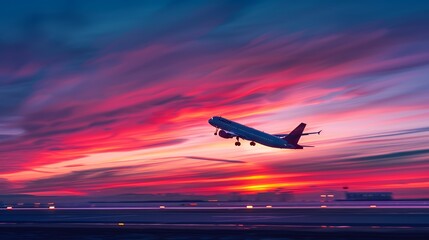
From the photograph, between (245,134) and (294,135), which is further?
(294,135)

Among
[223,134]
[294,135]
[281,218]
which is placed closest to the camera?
[281,218]

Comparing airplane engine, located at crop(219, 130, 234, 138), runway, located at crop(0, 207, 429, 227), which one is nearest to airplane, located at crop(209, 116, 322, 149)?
airplane engine, located at crop(219, 130, 234, 138)

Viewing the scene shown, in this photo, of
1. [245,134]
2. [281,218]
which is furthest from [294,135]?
[281,218]

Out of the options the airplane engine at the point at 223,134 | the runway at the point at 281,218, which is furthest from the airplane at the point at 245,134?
the runway at the point at 281,218

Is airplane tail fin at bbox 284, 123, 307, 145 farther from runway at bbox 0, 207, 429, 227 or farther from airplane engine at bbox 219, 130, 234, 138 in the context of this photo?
runway at bbox 0, 207, 429, 227

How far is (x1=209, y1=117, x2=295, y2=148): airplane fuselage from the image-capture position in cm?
15362

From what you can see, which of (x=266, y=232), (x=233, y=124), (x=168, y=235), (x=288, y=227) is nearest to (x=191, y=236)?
(x=168, y=235)

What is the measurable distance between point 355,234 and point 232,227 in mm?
18317

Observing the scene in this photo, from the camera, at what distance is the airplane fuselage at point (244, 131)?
153625 millimetres

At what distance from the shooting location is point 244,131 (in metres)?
155

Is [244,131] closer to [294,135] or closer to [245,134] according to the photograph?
[245,134]

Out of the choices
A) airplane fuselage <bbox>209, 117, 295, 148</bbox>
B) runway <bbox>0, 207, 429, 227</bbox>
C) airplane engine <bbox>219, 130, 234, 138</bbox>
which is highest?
airplane fuselage <bbox>209, 117, 295, 148</bbox>

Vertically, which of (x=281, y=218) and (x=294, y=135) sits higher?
(x=294, y=135)

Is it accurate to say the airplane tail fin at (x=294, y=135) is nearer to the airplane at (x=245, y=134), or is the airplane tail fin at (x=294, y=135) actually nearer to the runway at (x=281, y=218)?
the airplane at (x=245, y=134)
